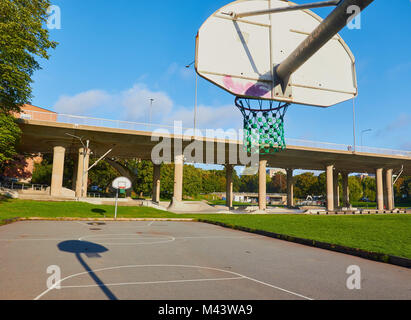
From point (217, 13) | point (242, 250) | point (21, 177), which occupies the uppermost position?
point (217, 13)

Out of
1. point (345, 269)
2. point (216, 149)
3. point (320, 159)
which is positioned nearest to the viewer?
point (345, 269)

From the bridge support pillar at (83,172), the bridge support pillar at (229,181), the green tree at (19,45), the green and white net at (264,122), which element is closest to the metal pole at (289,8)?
the green and white net at (264,122)

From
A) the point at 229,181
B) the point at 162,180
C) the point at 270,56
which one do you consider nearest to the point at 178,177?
the point at 229,181

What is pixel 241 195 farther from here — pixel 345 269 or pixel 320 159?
pixel 345 269

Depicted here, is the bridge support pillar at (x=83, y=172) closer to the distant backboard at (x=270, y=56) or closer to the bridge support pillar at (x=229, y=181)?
the bridge support pillar at (x=229, y=181)

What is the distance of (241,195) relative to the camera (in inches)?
5576

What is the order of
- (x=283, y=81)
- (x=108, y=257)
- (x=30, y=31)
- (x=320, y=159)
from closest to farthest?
(x=108, y=257), (x=283, y=81), (x=30, y=31), (x=320, y=159)

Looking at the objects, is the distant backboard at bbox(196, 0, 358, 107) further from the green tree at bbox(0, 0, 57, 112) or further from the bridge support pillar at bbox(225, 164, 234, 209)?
the bridge support pillar at bbox(225, 164, 234, 209)

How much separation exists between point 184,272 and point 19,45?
28422 mm

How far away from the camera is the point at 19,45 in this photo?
26.6 meters

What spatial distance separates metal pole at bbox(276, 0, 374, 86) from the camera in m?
10.1

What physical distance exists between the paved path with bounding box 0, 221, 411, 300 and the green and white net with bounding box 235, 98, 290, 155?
20.1 ft
